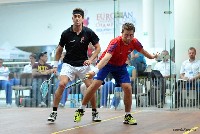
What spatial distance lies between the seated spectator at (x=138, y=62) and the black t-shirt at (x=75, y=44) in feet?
10.3

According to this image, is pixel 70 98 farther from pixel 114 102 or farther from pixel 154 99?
pixel 154 99

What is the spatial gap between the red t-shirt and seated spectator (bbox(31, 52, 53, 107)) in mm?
4295

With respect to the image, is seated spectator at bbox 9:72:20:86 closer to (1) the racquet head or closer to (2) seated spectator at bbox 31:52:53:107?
(2) seated spectator at bbox 31:52:53:107

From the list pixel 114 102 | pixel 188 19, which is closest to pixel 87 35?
pixel 114 102

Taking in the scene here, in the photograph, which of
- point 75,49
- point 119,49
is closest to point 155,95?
point 75,49

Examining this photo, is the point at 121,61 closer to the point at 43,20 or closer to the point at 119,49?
the point at 119,49

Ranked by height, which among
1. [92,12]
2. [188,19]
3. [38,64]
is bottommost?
[38,64]

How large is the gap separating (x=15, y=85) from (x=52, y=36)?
5.47 meters

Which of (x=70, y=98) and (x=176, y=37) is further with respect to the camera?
(x=70, y=98)

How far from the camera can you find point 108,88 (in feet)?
31.3


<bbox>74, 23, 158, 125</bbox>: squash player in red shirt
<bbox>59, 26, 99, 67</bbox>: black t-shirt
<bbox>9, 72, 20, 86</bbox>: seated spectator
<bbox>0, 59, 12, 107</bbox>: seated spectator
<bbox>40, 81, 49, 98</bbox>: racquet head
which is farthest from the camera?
<bbox>9, 72, 20, 86</bbox>: seated spectator

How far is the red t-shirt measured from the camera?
5.75m

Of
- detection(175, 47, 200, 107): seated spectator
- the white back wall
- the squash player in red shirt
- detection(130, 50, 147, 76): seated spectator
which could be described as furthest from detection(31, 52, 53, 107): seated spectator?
the white back wall

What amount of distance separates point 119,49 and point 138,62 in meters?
3.46
